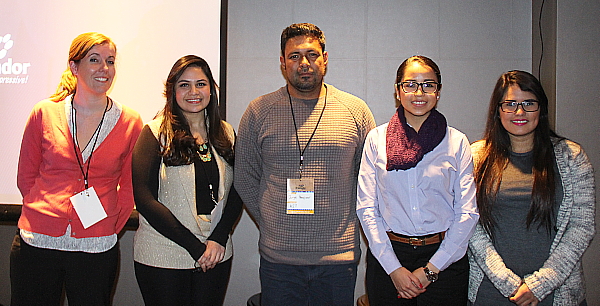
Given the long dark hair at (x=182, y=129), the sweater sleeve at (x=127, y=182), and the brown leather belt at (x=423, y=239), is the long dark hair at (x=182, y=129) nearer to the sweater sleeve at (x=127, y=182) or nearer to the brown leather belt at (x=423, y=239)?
the sweater sleeve at (x=127, y=182)

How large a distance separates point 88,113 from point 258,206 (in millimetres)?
1033

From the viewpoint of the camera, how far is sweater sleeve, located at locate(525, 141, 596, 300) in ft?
6.53

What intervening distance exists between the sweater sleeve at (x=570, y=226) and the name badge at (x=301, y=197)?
1.05 m

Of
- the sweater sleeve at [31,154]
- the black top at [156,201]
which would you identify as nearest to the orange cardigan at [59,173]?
the sweater sleeve at [31,154]

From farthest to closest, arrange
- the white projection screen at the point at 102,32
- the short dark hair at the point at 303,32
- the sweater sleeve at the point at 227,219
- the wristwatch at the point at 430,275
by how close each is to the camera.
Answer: the white projection screen at the point at 102,32 → the short dark hair at the point at 303,32 → the sweater sleeve at the point at 227,219 → the wristwatch at the point at 430,275

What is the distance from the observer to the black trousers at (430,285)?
198 centimetres

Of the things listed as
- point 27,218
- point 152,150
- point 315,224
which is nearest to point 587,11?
point 315,224

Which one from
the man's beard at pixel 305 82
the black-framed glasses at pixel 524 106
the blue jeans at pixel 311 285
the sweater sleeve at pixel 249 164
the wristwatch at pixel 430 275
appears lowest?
the blue jeans at pixel 311 285

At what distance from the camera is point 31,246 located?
221cm

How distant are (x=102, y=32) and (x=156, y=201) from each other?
161cm

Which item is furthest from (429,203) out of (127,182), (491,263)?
(127,182)

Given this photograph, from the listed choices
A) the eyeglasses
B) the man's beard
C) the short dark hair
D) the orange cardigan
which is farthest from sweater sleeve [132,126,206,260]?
the eyeglasses

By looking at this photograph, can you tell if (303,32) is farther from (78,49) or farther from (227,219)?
(78,49)

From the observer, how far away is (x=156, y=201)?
209 centimetres
